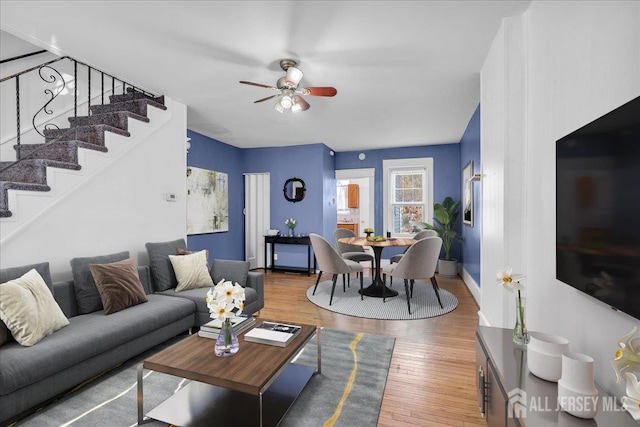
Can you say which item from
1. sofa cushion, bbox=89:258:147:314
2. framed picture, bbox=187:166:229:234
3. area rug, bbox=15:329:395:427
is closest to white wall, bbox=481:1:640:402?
area rug, bbox=15:329:395:427

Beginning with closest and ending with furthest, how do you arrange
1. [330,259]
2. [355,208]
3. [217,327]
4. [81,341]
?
[81,341], [217,327], [330,259], [355,208]

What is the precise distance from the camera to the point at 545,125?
72.8 inches

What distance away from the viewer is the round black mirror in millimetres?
6098

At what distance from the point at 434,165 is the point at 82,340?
6.01 meters

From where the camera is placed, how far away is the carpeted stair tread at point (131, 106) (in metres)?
3.46

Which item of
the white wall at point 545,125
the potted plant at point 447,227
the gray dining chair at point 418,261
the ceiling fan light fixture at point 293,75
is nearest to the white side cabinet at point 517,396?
the white wall at point 545,125

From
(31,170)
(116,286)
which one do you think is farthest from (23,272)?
(31,170)

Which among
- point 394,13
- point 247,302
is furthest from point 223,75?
point 247,302

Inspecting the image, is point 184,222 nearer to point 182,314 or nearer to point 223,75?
point 182,314

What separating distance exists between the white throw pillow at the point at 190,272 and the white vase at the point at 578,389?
9.83 feet

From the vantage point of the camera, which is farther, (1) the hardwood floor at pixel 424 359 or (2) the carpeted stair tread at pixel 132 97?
(2) the carpeted stair tread at pixel 132 97

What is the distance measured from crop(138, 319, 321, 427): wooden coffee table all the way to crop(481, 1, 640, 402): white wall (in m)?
1.50

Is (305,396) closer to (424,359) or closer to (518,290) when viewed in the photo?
(424,359)

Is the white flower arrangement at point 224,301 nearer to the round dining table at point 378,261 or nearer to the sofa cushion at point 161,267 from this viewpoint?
the sofa cushion at point 161,267
